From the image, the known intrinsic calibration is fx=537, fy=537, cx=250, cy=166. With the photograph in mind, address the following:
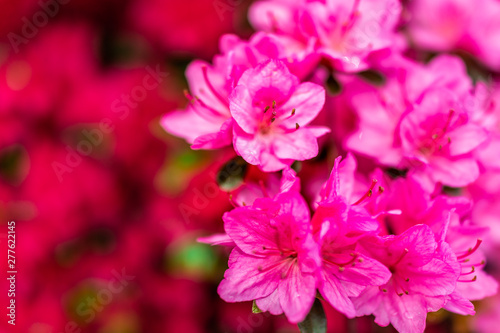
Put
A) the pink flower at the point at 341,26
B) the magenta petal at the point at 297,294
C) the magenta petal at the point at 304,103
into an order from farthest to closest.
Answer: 1. the pink flower at the point at 341,26
2. the magenta petal at the point at 304,103
3. the magenta petal at the point at 297,294

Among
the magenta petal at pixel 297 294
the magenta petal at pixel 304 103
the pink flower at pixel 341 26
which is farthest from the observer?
the pink flower at pixel 341 26

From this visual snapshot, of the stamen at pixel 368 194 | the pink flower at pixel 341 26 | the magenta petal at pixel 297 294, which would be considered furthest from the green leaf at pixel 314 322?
the pink flower at pixel 341 26

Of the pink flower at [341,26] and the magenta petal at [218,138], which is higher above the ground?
the pink flower at [341,26]

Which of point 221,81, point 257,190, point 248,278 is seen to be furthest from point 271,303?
point 221,81

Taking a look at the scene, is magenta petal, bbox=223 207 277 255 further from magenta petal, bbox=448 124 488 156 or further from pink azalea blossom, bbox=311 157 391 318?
magenta petal, bbox=448 124 488 156

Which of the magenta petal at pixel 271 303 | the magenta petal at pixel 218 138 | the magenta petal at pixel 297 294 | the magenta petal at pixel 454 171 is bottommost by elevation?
the magenta petal at pixel 271 303

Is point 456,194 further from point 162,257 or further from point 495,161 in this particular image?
point 162,257

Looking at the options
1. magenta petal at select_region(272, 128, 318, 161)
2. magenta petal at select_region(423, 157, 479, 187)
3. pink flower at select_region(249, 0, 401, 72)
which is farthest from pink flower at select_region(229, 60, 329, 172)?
magenta petal at select_region(423, 157, 479, 187)

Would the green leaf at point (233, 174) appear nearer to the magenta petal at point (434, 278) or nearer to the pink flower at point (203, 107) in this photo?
the pink flower at point (203, 107)
